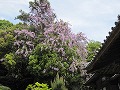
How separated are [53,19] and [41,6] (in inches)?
80.9

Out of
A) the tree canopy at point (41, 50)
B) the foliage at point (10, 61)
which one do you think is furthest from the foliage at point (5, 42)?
the foliage at point (10, 61)

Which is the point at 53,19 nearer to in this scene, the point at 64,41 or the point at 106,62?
the point at 64,41

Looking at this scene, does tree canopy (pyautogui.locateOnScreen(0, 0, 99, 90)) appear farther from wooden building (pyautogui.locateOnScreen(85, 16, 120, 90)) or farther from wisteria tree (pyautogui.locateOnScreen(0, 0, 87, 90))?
wooden building (pyautogui.locateOnScreen(85, 16, 120, 90))

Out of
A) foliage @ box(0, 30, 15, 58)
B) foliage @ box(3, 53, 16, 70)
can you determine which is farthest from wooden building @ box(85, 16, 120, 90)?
foliage @ box(0, 30, 15, 58)

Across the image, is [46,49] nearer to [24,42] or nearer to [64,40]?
[64,40]

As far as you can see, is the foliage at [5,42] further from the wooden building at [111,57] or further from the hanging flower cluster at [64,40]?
the wooden building at [111,57]

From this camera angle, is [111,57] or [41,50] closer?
[111,57]

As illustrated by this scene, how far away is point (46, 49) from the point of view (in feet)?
96.9

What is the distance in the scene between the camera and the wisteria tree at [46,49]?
2911 cm

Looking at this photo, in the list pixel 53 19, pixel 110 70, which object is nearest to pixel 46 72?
pixel 53 19

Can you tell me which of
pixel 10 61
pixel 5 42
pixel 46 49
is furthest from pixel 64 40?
pixel 5 42

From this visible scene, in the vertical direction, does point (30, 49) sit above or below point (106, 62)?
above

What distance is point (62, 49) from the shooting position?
29578mm

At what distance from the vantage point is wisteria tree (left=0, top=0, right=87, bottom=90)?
2911cm
